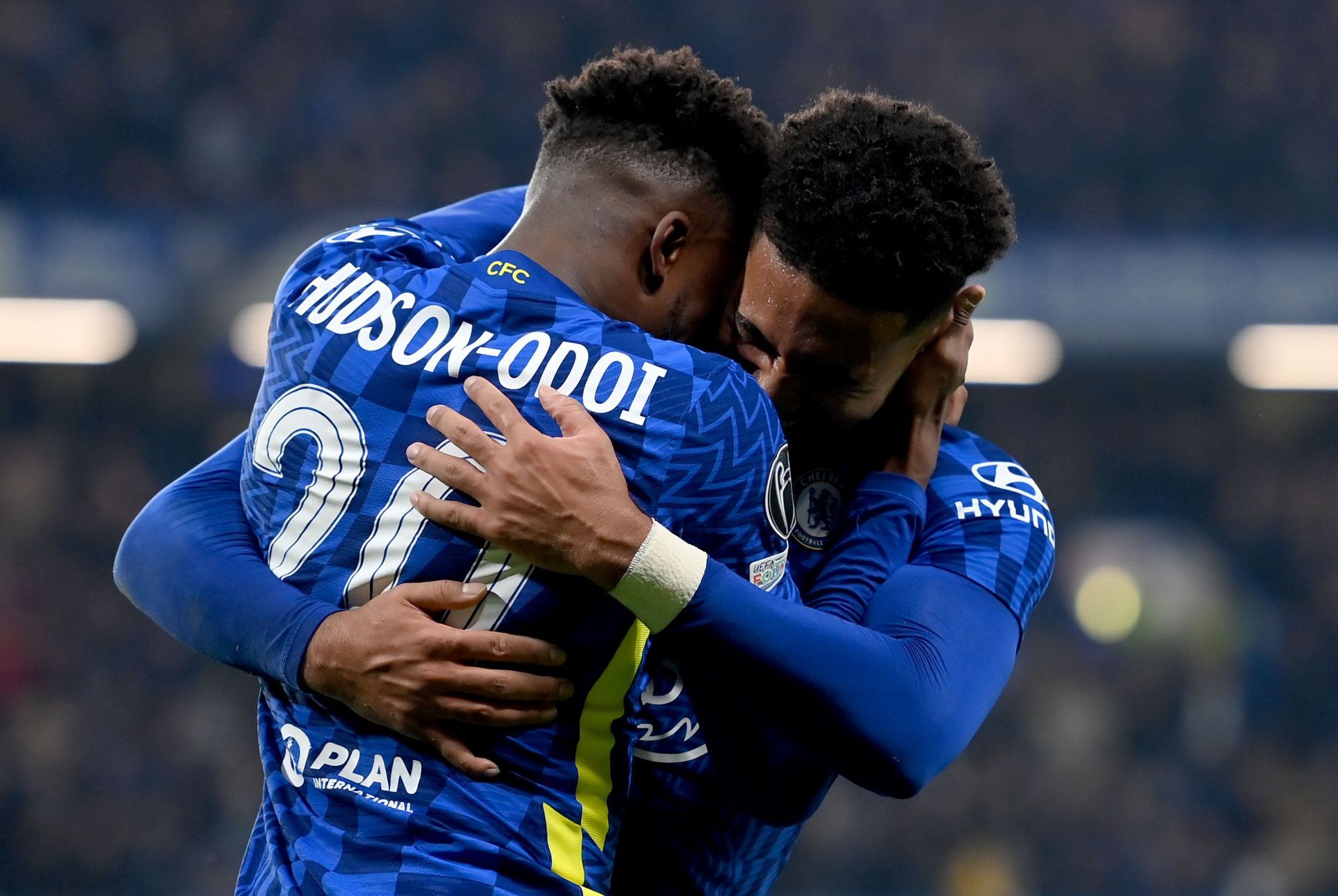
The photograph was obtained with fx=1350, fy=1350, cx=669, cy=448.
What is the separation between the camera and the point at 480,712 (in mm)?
1583

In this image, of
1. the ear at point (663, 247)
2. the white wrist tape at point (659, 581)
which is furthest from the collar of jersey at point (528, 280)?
the white wrist tape at point (659, 581)

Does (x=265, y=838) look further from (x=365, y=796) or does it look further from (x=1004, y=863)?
(x=1004, y=863)

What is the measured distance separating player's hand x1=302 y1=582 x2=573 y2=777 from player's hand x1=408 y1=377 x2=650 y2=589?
0.32ft

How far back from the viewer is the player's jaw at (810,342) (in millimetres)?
1896

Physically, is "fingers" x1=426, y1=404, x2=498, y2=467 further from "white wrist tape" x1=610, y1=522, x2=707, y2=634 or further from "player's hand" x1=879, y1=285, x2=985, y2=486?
"player's hand" x1=879, y1=285, x2=985, y2=486

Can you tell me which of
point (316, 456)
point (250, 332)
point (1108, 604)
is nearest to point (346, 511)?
point (316, 456)

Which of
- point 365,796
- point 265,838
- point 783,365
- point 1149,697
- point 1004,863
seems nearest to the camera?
point 365,796

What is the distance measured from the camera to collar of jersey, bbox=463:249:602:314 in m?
1.74

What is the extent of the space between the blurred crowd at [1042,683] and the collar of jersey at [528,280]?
7.27 m

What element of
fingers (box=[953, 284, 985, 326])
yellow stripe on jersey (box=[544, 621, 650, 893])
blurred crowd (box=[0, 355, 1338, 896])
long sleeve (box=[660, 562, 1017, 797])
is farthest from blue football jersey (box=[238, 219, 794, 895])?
blurred crowd (box=[0, 355, 1338, 896])

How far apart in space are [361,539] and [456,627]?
0.17 metres

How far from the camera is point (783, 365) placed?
1.94 meters

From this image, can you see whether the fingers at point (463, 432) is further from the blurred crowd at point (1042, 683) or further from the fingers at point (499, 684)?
the blurred crowd at point (1042, 683)

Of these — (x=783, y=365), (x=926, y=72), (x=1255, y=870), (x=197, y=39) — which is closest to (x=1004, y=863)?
(x=1255, y=870)
